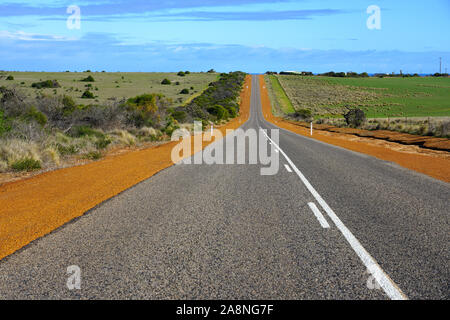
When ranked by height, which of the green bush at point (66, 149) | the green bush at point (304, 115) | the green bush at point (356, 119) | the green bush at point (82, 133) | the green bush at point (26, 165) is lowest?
the green bush at point (26, 165)

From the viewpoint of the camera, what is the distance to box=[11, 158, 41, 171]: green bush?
1043 centimetres

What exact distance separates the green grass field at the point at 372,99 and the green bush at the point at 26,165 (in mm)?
Result: 59764

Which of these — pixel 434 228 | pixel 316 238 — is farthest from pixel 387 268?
pixel 434 228

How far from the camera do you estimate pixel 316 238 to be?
15.3 ft

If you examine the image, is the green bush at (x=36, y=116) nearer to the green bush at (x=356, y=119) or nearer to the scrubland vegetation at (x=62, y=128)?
the scrubland vegetation at (x=62, y=128)

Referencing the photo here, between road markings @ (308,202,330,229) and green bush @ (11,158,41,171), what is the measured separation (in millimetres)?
8628

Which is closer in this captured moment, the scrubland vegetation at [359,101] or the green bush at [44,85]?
the scrubland vegetation at [359,101]

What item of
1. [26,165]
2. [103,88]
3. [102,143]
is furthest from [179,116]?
[103,88]

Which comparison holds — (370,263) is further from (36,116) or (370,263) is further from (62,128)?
(62,128)

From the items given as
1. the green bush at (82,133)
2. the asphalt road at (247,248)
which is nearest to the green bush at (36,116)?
the green bush at (82,133)

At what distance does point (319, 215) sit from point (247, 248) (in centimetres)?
196

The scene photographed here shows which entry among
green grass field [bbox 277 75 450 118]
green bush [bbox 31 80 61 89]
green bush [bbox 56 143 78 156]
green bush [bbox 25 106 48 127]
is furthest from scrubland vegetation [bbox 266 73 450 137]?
green bush [bbox 31 80 61 89]

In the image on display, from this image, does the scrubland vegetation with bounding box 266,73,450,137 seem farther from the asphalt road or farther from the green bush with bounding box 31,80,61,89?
the green bush with bounding box 31,80,61,89

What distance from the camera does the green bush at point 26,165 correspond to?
10.4 m
